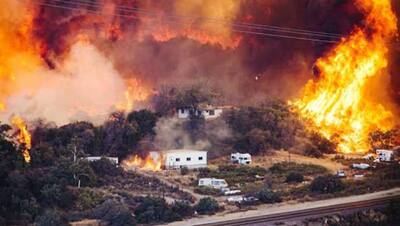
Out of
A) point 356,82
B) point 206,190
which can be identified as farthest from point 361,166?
point 206,190

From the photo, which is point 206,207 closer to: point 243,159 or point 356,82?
point 243,159

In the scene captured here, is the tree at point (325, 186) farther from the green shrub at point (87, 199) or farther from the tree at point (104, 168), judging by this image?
the green shrub at point (87, 199)

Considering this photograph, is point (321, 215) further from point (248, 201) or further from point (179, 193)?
point (179, 193)

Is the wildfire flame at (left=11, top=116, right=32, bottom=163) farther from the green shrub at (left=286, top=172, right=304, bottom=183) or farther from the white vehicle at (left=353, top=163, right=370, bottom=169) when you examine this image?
the white vehicle at (left=353, top=163, right=370, bottom=169)

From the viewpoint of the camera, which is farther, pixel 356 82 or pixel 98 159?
pixel 356 82

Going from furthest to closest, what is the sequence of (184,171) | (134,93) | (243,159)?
(134,93) < (243,159) < (184,171)

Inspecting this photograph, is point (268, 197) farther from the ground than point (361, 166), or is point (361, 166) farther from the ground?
point (361, 166)

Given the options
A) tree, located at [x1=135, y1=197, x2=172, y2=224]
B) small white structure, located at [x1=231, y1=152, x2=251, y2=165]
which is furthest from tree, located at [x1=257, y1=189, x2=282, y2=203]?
small white structure, located at [x1=231, y1=152, x2=251, y2=165]
